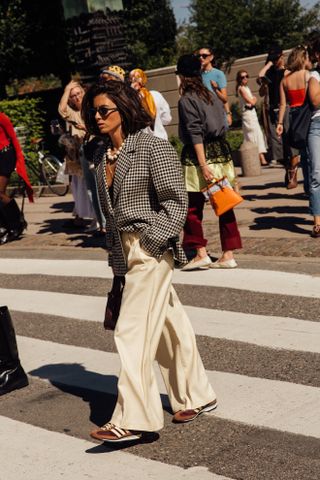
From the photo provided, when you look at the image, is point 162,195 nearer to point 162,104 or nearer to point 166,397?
point 166,397

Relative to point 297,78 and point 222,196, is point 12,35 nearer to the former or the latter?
point 297,78

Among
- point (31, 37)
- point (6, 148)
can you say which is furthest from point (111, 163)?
point (31, 37)

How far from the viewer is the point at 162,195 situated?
225 inches

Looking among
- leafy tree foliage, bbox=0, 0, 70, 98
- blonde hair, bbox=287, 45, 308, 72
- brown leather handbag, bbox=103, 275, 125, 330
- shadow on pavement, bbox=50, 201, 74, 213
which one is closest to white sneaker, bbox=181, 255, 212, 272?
blonde hair, bbox=287, 45, 308, 72

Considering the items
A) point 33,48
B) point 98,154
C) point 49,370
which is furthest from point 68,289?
point 33,48

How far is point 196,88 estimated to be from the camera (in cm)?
1009

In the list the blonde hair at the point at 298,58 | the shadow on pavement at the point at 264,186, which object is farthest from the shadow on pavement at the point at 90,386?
the shadow on pavement at the point at 264,186

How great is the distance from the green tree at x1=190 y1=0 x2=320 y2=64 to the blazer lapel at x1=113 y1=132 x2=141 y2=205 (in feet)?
161

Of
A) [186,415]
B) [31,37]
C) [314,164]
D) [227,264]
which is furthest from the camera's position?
[31,37]

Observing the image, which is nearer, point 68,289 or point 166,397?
point 166,397

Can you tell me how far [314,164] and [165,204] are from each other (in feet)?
18.9

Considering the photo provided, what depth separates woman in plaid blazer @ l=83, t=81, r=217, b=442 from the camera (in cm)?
562

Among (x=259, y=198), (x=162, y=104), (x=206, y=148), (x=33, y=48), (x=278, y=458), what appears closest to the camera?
(x=278, y=458)

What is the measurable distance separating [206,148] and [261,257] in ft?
4.22
